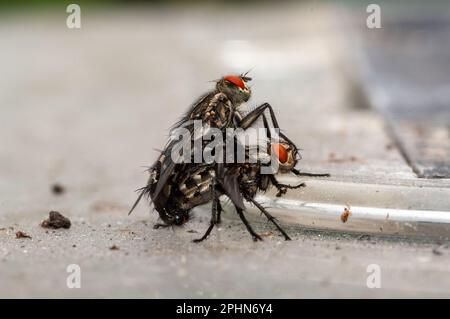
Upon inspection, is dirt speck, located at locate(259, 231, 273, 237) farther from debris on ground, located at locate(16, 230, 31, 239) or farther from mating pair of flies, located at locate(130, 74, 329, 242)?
debris on ground, located at locate(16, 230, 31, 239)

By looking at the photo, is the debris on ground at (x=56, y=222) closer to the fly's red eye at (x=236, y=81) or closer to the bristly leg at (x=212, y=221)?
the bristly leg at (x=212, y=221)

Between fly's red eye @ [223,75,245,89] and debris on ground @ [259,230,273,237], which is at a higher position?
fly's red eye @ [223,75,245,89]

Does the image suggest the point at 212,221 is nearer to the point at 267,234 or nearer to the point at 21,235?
the point at 267,234

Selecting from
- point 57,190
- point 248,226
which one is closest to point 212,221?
point 248,226

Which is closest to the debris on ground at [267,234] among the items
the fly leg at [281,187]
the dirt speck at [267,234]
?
the dirt speck at [267,234]

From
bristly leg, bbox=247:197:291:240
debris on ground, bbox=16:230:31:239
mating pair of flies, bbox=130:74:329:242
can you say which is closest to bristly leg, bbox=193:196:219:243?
mating pair of flies, bbox=130:74:329:242

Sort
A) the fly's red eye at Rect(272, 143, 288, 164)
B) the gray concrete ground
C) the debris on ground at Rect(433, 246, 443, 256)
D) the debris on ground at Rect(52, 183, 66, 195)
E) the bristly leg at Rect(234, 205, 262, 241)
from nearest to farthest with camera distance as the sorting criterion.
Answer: the gray concrete ground, the debris on ground at Rect(433, 246, 443, 256), the bristly leg at Rect(234, 205, 262, 241), the fly's red eye at Rect(272, 143, 288, 164), the debris on ground at Rect(52, 183, 66, 195)

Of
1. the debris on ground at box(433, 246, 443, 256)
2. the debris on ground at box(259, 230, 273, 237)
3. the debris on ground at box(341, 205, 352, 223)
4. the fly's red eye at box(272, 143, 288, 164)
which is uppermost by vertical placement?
the fly's red eye at box(272, 143, 288, 164)
